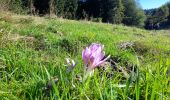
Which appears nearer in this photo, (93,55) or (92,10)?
(93,55)

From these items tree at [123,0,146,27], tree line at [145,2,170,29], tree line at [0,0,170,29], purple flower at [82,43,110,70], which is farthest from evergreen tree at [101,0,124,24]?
purple flower at [82,43,110,70]

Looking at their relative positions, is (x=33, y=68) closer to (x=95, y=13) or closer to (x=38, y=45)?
(x=38, y=45)

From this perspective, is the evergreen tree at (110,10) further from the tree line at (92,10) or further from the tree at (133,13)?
the tree at (133,13)

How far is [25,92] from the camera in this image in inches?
88.0

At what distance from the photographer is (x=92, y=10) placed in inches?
1604

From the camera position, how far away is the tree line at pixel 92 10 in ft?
49.1

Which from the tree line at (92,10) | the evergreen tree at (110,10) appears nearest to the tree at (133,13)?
the tree line at (92,10)

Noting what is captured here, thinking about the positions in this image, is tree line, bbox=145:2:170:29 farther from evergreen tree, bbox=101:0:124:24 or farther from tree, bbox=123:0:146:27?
evergreen tree, bbox=101:0:124:24

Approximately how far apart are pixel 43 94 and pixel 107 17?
3806cm

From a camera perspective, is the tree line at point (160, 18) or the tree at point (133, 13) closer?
the tree line at point (160, 18)

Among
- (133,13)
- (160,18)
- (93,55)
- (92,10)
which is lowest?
(133,13)

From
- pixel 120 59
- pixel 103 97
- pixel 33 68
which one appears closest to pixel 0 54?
pixel 33 68

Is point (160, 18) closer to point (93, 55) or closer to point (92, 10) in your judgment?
point (92, 10)

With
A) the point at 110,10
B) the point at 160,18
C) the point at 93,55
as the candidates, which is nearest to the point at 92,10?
the point at 110,10
